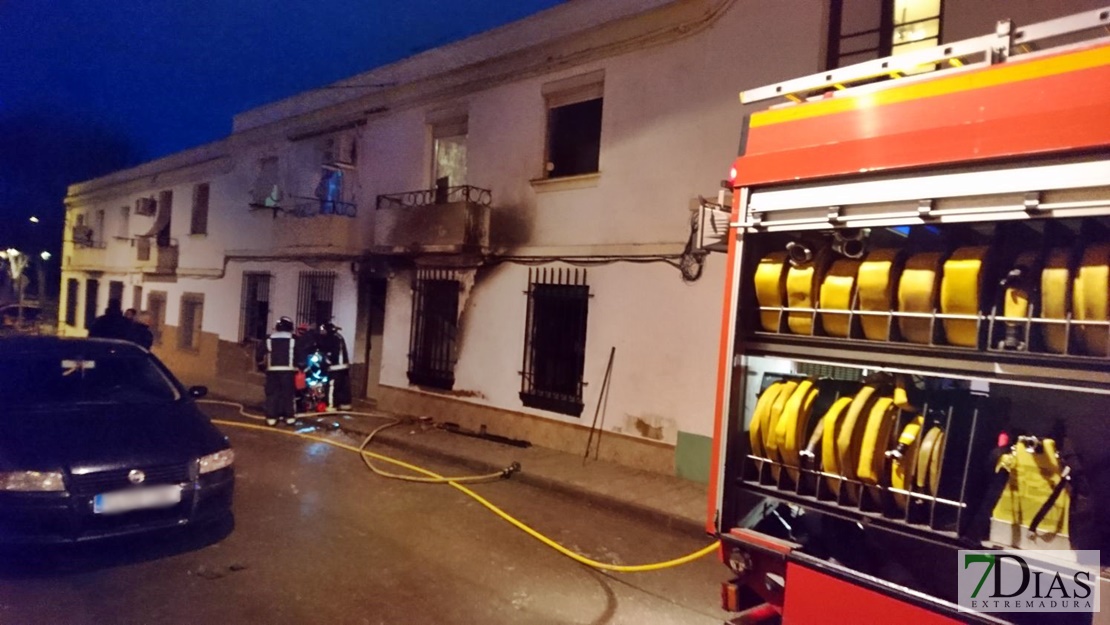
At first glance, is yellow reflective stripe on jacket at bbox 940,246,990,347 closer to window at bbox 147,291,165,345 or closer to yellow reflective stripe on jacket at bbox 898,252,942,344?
yellow reflective stripe on jacket at bbox 898,252,942,344

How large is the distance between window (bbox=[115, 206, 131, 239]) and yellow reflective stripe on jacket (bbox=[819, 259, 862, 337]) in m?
25.7

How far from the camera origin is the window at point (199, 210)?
19.1 metres

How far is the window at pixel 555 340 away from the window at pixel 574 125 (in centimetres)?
169

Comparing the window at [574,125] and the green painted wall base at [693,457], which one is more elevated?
the window at [574,125]

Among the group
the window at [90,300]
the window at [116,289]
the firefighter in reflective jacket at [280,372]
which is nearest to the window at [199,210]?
the window at [116,289]

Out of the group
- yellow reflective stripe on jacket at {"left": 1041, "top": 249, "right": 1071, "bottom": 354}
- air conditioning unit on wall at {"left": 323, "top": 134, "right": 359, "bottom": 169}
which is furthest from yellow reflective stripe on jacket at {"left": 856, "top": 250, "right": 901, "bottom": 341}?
air conditioning unit on wall at {"left": 323, "top": 134, "right": 359, "bottom": 169}

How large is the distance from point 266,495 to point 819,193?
627 cm

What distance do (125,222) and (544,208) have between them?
1998cm

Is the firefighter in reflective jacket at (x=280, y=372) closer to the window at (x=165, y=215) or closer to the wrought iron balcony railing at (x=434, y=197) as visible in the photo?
the wrought iron balcony railing at (x=434, y=197)

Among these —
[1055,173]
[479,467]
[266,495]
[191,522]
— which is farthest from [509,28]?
[1055,173]

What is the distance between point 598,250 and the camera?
9445 millimetres

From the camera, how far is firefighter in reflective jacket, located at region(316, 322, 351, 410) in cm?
1167

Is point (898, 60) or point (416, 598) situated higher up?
point (898, 60)

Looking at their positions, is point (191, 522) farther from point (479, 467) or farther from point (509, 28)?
point (509, 28)
